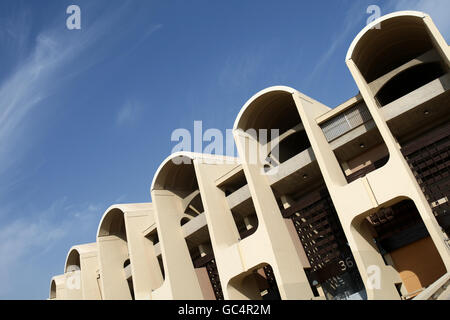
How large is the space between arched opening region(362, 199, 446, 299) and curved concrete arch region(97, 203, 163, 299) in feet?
43.6

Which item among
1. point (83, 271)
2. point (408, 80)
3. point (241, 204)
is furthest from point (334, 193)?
point (83, 271)

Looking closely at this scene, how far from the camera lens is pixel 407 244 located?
17156mm

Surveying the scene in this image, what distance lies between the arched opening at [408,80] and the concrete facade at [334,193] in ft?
0.23

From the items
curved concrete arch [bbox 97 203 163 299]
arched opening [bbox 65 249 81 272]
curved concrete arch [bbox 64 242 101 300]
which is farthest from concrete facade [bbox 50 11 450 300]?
arched opening [bbox 65 249 81 272]

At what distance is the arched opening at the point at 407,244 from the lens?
16.6 metres

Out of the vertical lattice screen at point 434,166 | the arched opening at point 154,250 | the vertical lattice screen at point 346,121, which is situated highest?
the vertical lattice screen at point 346,121

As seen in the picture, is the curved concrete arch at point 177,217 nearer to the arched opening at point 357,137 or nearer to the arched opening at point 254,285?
the arched opening at point 254,285

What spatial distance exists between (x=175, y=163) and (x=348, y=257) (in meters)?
10.7

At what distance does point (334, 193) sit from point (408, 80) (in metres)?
8.64

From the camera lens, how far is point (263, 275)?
826 inches

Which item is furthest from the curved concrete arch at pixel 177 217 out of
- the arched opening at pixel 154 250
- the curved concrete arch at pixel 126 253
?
the curved concrete arch at pixel 126 253

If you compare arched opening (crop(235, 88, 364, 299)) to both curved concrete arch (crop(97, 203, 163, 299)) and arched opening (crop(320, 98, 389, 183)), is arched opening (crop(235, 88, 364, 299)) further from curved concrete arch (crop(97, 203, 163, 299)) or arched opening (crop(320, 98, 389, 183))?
curved concrete arch (crop(97, 203, 163, 299))
